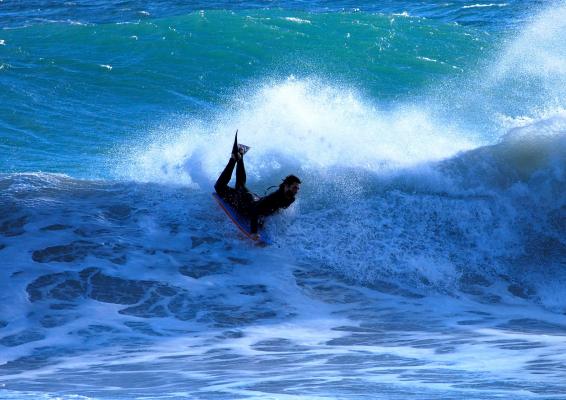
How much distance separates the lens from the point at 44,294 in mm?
10930

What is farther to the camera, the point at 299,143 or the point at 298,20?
the point at 298,20

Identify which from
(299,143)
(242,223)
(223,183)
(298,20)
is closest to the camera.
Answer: (242,223)

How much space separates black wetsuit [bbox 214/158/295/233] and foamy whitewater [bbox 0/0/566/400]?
16.2 inches

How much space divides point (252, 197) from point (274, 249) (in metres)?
0.82

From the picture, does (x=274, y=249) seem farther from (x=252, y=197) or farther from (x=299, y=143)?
(x=299, y=143)

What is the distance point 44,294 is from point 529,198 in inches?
294

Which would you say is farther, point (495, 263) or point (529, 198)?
point (529, 198)

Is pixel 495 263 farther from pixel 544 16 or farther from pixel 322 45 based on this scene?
pixel 544 16

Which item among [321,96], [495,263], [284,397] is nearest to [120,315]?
[284,397]

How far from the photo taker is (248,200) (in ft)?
41.0

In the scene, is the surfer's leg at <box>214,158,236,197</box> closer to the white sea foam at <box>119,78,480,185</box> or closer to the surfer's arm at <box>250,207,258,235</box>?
the surfer's arm at <box>250,207,258,235</box>

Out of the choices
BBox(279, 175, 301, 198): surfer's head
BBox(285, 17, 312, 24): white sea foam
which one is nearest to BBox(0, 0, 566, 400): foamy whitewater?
BBox(279, 175, 301, 198): surfer's head

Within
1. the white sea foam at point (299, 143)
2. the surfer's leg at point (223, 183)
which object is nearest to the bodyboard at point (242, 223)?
the surfer's leg at point (223, 183)

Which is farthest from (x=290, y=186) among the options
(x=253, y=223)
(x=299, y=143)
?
(x=299, y=143)
